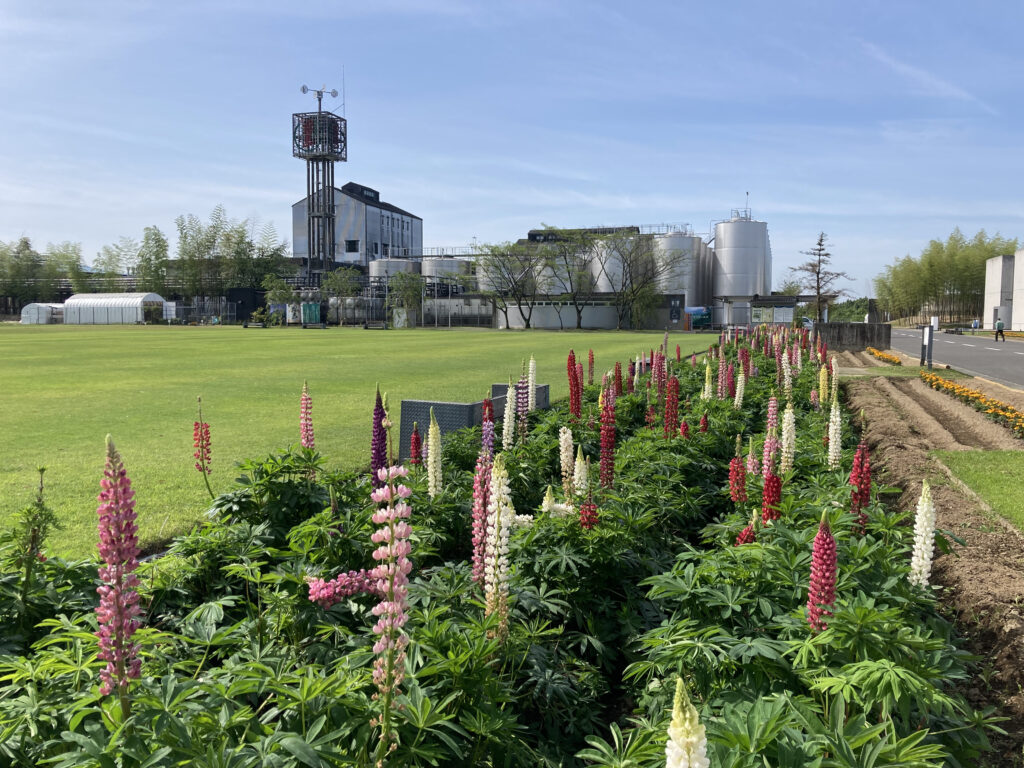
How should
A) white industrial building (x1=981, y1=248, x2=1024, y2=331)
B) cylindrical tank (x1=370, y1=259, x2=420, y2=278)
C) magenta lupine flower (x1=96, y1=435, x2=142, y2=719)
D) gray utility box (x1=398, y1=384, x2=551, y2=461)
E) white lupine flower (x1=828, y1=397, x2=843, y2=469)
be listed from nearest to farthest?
magenta lupine flower (x1=96, y1=435, x2=142, y2=719), white lupine flower (x1=828, y1=397, x2=843, y2=469), gray utility box (x1=398, y1=384, x2=551, y2=461), white industrial building (x1=981, y1=248, x2=1024, y2=331), cylindrical tank (x1=370, y1=259, x2=420, y2=278)

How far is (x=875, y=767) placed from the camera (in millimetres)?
2232

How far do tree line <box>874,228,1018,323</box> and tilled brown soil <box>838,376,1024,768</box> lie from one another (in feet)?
312

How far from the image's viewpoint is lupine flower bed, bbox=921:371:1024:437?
1119cm

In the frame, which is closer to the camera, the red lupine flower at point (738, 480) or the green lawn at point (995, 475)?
the red lupine flower at point (738, 480)

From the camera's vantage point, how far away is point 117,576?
8.16 ft

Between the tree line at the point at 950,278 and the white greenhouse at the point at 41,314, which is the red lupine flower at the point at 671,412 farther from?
the white greenhouse at the point at 41,314

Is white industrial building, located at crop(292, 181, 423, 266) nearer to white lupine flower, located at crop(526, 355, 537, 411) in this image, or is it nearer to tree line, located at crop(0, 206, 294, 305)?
tree line, located at crop(0, 206, 294, 305)

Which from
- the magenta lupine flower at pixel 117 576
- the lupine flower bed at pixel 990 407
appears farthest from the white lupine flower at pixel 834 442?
the lupine flower bed at pixel 990 407

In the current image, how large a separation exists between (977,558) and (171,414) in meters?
12.2

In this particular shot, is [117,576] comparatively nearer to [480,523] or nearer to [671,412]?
[480,523]

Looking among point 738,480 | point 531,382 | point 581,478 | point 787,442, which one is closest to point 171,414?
point 531,382

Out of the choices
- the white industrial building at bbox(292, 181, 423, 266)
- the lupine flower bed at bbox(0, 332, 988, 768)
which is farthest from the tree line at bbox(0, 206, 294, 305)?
the lupine flower bed at bbox(0, 332, 988, 768)

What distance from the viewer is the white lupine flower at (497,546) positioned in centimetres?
330

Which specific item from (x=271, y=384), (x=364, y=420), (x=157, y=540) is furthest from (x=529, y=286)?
(x=157, y=540)
